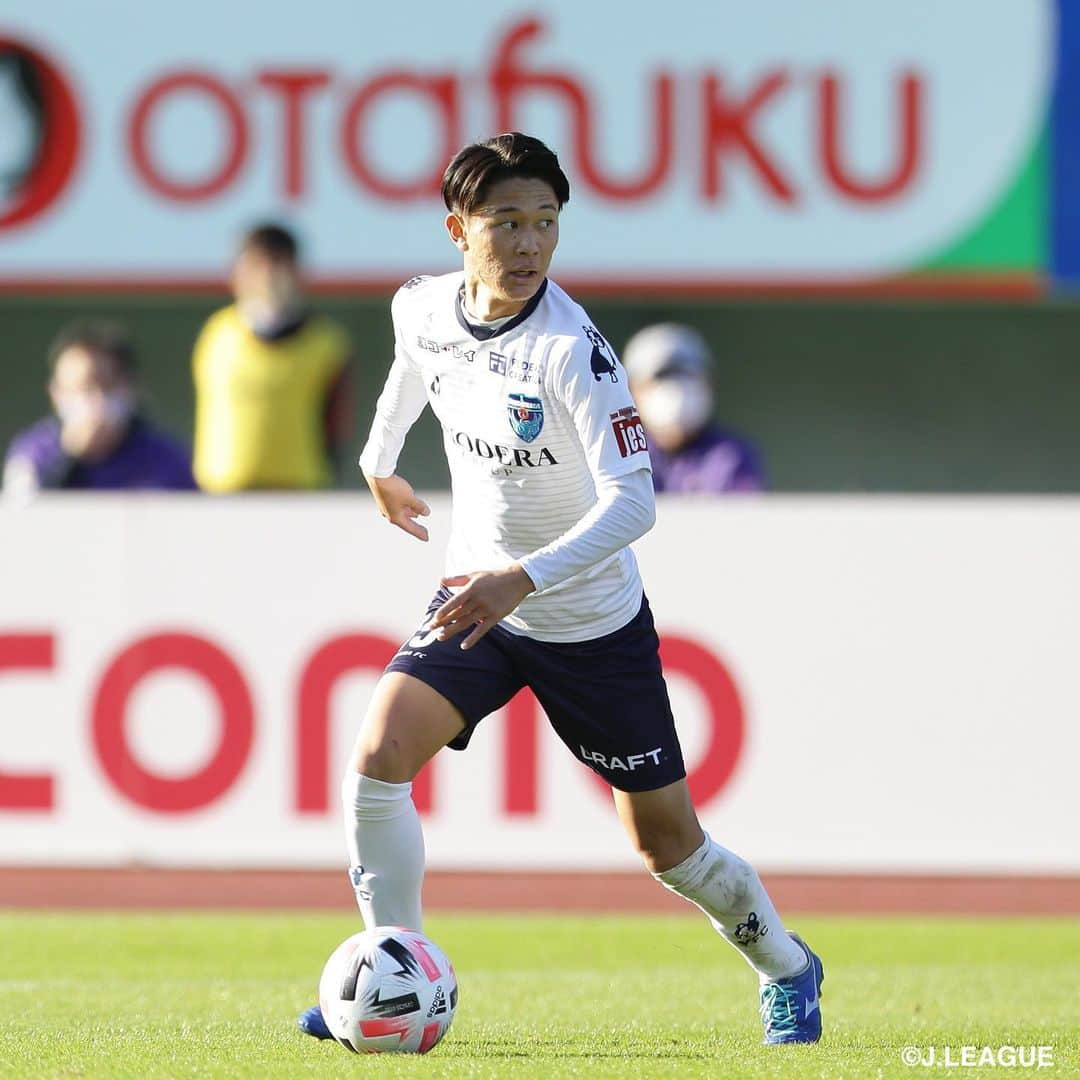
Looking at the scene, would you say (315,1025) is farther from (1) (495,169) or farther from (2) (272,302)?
(2) (272,302)

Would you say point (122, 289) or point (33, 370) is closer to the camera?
point (122, 289)

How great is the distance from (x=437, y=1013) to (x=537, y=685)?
0.82 meters

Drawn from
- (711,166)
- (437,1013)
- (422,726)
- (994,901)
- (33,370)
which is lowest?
(994,901)

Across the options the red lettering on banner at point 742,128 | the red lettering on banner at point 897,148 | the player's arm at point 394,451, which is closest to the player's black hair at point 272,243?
the red lettering on banner at point 742,128

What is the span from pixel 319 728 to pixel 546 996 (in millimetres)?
2790

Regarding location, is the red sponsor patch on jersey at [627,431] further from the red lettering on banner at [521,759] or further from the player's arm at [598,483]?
the red lettering on banner at [521,759]

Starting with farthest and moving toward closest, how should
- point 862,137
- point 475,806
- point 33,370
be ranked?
point 33,370
point 862,137
point 475,806

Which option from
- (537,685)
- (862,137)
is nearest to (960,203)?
(862,137)

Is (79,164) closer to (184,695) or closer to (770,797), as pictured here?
(184,695)

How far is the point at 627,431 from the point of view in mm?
5328

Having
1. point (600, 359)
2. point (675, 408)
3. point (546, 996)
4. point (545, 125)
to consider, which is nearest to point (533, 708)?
point (675, 408)

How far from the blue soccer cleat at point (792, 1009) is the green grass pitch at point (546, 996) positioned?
0.21 ft

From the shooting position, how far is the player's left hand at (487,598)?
514 centimetres

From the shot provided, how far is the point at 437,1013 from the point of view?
541 cm
